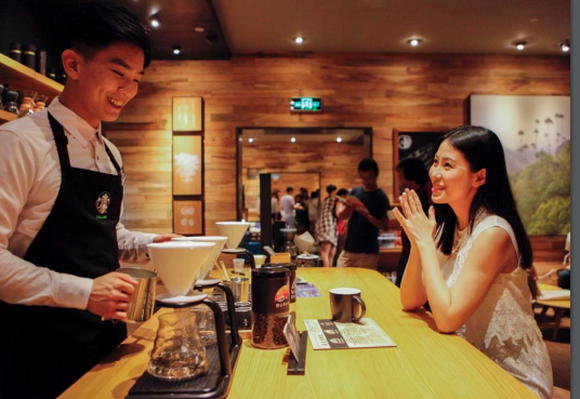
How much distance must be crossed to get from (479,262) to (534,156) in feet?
16.4

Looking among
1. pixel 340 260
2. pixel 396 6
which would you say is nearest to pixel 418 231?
pixel 340 260

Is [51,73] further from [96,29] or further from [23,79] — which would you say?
[96,29]

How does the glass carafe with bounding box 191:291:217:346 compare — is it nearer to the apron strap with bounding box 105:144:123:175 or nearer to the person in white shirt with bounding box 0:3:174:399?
the person in white shirt with bounding box 0:3:174:399

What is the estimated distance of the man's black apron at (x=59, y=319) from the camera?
3.95 ft

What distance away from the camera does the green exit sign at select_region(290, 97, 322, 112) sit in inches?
218

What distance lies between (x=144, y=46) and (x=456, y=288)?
127 cm

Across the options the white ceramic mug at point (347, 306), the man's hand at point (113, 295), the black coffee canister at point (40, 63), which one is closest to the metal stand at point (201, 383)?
the man's hand at point (113, 295)

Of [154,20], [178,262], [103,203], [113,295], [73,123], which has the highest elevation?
[154,20]

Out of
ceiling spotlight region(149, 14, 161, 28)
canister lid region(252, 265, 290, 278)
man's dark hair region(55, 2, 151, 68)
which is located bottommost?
canister lid region(252, 265, 290, 278)

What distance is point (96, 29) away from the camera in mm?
1278

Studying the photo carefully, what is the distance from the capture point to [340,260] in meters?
4.71

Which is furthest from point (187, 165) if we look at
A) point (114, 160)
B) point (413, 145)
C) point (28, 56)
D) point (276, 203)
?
point (276, 203)

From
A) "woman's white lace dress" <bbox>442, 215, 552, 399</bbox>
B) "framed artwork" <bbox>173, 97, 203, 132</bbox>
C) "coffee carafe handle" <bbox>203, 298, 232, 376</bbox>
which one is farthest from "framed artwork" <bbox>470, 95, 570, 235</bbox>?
"coffee carafe handle" <bbox>203, 298, 232, 376</bbox>

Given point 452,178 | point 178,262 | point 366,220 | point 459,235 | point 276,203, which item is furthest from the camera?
point 276,203
